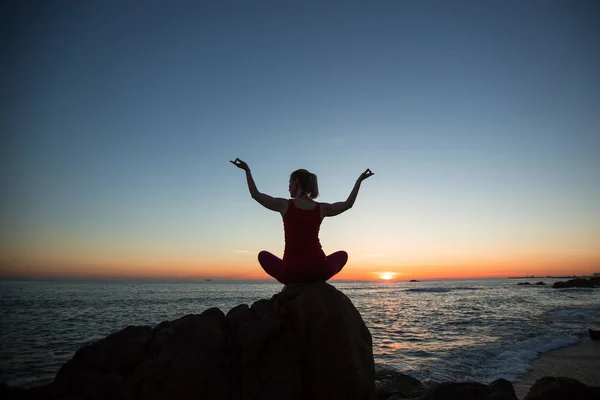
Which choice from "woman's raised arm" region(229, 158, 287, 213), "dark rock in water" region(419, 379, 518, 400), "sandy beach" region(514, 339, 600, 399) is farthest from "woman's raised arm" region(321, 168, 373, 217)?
"sandy beach" region(514, 339, 600, 399)

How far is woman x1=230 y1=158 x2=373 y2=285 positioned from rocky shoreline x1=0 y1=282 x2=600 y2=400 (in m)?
0.26

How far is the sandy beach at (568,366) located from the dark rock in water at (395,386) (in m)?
2.78

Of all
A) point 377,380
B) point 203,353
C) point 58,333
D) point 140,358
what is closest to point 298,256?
point 203,353

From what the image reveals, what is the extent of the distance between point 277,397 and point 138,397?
182 centimetres

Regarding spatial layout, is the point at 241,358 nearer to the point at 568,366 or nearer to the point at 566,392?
the point at 566,392

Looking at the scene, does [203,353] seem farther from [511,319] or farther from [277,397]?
[511,319]

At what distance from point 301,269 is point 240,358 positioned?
151cm

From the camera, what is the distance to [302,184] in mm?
5746

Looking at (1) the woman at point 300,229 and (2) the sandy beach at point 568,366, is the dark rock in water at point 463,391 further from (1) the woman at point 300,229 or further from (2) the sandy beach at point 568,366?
→ (1) the woman at point 300,229

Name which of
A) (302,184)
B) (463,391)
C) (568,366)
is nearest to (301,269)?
(302,184)

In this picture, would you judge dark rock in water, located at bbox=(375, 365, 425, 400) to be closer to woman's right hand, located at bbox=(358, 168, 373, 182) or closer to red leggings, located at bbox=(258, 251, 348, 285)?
red leggings, located at bbox=(258, 251, 348, 285)

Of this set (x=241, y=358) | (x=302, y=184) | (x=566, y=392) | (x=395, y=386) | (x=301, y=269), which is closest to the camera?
(x=241, y=358)

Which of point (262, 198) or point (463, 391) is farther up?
point (262, 198)

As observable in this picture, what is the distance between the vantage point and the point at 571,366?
11.4 meters
